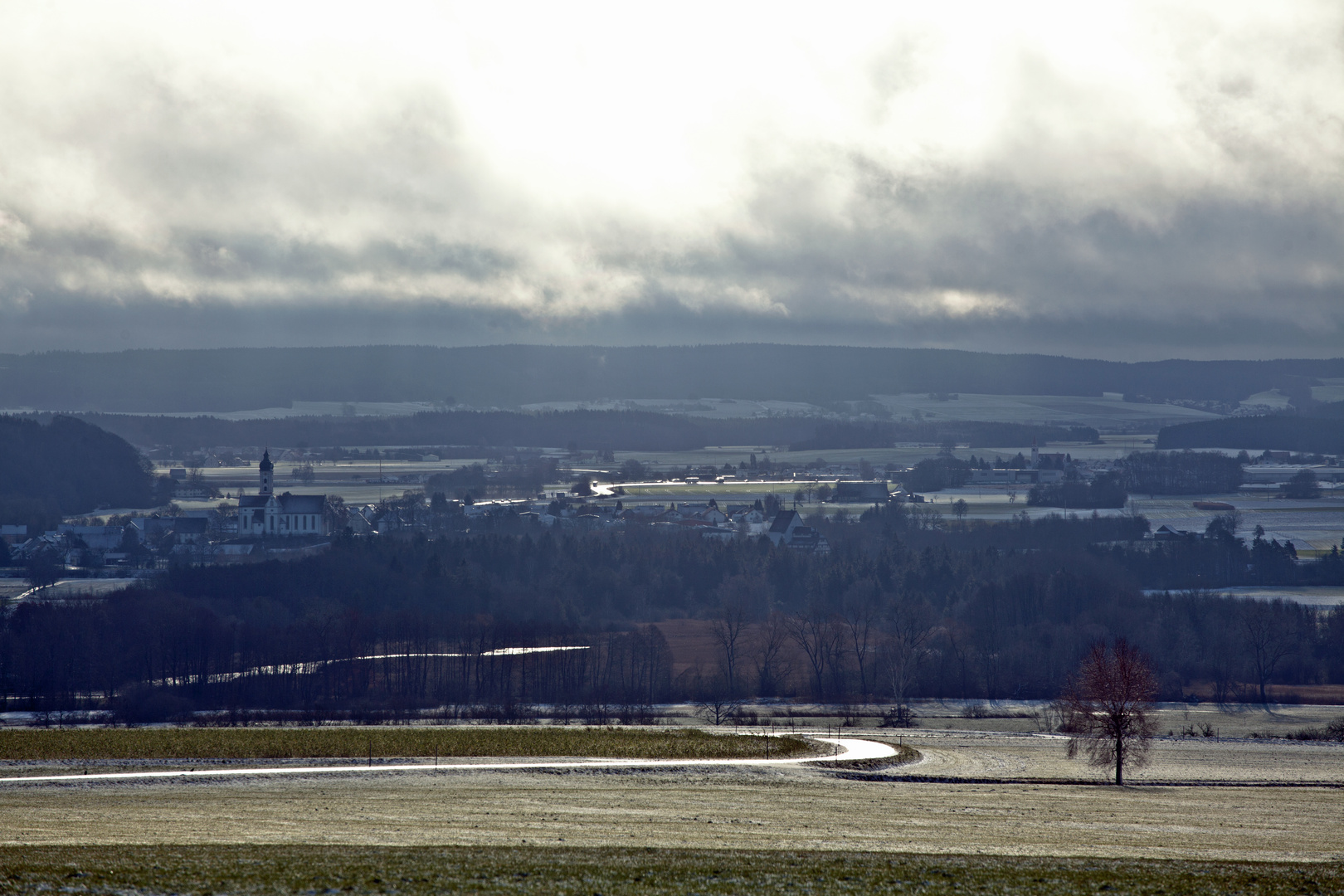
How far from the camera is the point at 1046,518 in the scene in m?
186

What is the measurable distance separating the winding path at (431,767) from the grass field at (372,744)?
1868mm

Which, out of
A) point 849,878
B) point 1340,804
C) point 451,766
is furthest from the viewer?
point 451,766

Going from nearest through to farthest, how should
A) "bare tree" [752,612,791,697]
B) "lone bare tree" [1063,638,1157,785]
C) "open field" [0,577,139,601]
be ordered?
"lone bare tree" [1063,638,1157,785] < "bare tree" [752,612,791,697] < "open field" [0,577,139,601]

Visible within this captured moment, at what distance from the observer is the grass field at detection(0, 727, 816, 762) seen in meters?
49.0

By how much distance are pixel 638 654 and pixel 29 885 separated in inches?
3421

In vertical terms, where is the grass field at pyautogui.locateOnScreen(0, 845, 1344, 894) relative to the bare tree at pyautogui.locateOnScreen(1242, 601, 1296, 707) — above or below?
above

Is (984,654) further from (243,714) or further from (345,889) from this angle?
(345,889)

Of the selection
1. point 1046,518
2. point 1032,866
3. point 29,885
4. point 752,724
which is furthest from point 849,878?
point 1046,518

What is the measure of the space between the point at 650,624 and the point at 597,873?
102 metres

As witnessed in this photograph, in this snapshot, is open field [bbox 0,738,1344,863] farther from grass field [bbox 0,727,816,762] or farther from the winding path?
grass field [bbox 0,727,816,762]

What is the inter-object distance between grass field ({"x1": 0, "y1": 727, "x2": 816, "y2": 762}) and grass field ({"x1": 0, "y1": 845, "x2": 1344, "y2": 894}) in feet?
77.1

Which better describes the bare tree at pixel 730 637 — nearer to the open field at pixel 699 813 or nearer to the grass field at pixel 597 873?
the open field at pixel 699 813

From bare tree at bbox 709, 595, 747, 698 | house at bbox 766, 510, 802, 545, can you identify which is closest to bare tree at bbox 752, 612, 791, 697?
bare tree at bbox 709, 595, 747, 698

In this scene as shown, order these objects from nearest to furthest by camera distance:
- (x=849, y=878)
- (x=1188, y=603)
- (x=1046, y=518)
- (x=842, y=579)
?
1. (x=849, y=878)
2. (x=1188, y=603)
3. (x=842, y=579)
4. (x=1046, y=518)
